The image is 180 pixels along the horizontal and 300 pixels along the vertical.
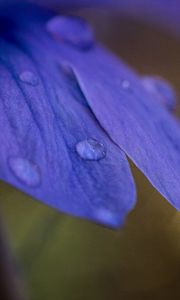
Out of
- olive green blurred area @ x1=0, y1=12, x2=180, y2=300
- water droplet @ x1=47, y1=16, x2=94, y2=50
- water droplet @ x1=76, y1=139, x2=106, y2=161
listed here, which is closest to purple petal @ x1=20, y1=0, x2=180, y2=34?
water droplet @ x1=47, y1=16, x2=94, y2=50

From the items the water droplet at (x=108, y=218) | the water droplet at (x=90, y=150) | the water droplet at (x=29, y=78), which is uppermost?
the water droplet at (x=108, y=218)

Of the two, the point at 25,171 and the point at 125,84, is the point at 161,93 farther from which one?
the point at 25,171

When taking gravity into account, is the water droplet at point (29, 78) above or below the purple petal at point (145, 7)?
above

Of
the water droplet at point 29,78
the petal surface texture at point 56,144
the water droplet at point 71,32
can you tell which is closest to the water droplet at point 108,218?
the petal surface texture at point 56,144

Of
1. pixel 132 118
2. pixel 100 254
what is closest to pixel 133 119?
pixel 132 118

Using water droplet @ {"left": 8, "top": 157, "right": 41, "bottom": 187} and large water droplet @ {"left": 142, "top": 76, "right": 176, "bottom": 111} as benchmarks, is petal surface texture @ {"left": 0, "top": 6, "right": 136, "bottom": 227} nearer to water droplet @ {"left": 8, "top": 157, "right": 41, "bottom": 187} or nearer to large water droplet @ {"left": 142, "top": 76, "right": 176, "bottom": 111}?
water droplet @ {"left": 8, "top": 157, "right": 41, "bottom": 187}

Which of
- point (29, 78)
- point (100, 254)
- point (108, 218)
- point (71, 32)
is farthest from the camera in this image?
point (100, 254)

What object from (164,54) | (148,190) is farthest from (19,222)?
(164,54)

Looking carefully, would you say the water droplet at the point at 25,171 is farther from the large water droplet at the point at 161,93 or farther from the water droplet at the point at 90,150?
the large water droplet at the point at 161,93
